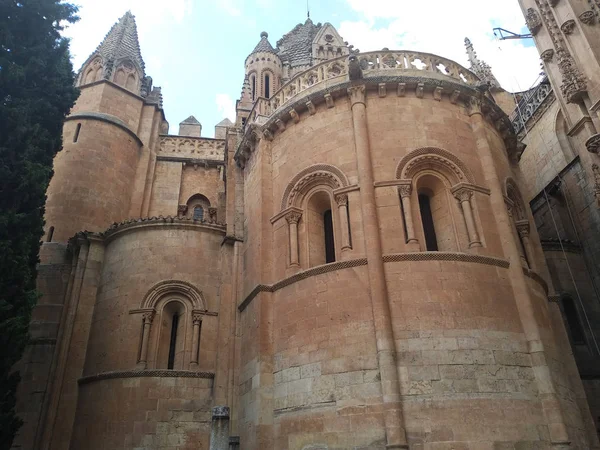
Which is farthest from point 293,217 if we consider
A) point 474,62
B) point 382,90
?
point 474,62

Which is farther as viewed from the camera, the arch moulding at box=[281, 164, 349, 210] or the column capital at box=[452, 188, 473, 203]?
the arch moulding at box=[281, 164, 349, 210]

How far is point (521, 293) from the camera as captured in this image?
10.8m

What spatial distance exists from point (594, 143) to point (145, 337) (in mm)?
13113

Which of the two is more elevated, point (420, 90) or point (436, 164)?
point (420, 90)

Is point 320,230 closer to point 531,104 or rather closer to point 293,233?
point 293,233

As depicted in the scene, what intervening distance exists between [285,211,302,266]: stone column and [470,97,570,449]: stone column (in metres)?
4.83

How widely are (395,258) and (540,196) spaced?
12.4m

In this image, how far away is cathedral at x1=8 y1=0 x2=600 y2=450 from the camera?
9.74m

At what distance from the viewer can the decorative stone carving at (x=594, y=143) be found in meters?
12.6

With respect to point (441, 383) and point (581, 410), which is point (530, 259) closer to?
point (581, 410)

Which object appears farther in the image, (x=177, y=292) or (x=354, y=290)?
(x=177, y=292)

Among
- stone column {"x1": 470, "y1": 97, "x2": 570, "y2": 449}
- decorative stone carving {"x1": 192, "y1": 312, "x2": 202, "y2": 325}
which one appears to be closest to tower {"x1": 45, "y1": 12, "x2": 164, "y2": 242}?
decorative stone carving {"x1": 192, "y1": 312, "x2": 202, "y2": 325}

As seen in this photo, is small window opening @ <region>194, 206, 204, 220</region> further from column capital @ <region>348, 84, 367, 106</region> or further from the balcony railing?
the balcony railing

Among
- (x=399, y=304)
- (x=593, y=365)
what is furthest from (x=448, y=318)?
(x=593, y=365)
